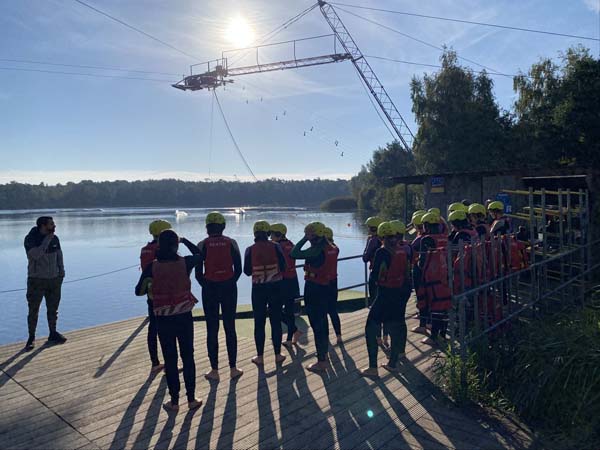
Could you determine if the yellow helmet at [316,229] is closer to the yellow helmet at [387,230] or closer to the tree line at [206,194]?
the yellow helmet at [387,230]

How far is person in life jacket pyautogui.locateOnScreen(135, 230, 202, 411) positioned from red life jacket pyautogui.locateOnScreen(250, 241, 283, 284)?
3.48ft

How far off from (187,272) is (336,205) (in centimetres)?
8335

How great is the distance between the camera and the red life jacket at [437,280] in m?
5.81

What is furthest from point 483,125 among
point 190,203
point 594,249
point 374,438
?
point 190,203

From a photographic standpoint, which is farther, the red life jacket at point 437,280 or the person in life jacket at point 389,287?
the red life jacket at point 437,280

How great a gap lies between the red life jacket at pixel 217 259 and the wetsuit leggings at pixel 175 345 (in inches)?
30.5

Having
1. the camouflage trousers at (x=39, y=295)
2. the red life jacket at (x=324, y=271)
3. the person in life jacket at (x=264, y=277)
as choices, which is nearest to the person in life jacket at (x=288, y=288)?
the person in life jacket at (x=264, y=277)

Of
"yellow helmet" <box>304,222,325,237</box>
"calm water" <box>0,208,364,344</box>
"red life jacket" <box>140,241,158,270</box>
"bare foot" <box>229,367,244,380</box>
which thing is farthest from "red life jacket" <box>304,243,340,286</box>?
"calm water" <box>0,208,364,344</box>

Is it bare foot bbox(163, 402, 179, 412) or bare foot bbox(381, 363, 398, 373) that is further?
bare foot bbox(381, 363, 398, 373)

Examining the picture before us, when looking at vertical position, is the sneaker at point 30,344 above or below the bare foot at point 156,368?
above

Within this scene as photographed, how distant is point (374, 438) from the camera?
151 inches

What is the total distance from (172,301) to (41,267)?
3311 millimetres

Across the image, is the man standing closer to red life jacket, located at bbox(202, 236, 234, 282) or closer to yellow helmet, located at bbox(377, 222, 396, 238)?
red life jacket, located at bbox(202, 236, 234, 282)

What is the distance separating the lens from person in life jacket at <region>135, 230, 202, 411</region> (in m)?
4.27
